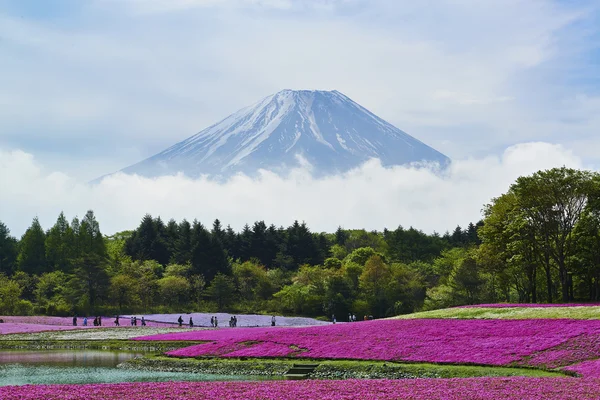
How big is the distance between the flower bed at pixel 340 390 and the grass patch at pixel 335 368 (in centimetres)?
616

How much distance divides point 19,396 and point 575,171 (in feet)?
187

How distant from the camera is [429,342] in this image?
41.1 m

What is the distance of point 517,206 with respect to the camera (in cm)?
6919

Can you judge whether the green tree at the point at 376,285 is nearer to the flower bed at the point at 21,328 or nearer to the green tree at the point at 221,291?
the green tree at the point at 221,291

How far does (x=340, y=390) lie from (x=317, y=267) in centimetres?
8932

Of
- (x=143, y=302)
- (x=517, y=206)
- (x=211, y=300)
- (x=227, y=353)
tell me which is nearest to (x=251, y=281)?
(x=211, y=300)

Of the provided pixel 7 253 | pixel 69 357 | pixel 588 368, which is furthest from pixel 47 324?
pixel 7 253

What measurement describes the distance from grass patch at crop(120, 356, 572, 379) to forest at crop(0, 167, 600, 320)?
115ft

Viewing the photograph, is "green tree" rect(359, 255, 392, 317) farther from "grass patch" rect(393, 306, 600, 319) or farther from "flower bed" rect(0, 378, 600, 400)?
"flower bed" rect(0, 378, 600, 400)

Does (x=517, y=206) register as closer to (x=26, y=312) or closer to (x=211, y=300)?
(x=211, y=300)

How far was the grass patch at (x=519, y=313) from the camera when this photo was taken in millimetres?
45625

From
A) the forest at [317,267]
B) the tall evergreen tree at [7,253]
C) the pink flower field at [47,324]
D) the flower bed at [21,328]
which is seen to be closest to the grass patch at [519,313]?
the forest at [317,267]

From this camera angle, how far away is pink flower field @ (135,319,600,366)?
36625mm

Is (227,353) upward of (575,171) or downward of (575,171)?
downward
